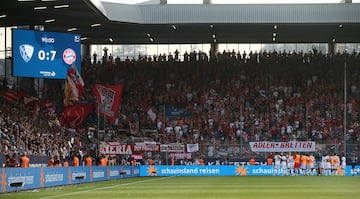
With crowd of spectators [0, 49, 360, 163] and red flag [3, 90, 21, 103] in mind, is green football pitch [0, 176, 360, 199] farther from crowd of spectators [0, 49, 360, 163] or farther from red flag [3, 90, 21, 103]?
crowd of spectators [0, 49, 360, 163]

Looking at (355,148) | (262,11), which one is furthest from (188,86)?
(355,148)

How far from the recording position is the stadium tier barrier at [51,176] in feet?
95.6

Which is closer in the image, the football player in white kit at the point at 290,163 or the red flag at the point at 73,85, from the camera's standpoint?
the red flag at the point at 73,85

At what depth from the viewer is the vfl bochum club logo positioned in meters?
46.0

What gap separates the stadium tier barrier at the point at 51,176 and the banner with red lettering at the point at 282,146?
10110 mm

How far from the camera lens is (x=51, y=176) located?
3431 cm

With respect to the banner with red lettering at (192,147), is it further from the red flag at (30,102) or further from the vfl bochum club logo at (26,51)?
the vfl bochum club logo at (26,51)

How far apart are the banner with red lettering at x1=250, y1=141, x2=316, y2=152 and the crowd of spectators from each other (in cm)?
96

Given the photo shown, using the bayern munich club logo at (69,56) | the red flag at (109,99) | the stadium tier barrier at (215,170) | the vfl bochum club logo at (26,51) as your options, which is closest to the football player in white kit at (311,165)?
the stadium tier barrier at (215,170)

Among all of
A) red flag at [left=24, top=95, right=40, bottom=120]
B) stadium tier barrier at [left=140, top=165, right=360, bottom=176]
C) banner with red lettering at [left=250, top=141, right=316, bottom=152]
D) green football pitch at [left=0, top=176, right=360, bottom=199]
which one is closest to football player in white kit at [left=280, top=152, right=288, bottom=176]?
stadium tier barrier at [left=140, top=165, right=360, bottom=176]

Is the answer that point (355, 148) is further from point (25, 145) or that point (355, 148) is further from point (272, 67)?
point (25, 145)

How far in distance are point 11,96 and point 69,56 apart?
14.9 ft

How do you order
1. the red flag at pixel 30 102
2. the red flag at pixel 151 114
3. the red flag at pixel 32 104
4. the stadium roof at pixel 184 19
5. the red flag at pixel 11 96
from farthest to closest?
the red flag at pixel 151 114 → the red flag at pixel 30 102 → the red flag at pixel 32 104 → the stadium roof at pixel 184 19 → the red flag at pixel 11 96

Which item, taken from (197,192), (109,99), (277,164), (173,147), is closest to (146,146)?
(173,147)
